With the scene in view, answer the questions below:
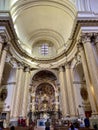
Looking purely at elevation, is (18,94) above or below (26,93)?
below

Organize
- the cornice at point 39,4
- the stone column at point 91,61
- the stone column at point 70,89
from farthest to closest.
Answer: the cornice at point 39,4
the stone column at point 70,89
the stone column at point 91,61

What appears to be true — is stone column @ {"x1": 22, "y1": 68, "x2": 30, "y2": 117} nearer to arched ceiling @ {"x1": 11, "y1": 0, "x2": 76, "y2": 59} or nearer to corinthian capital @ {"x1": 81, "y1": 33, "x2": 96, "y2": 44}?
arched ceiling @ {"x1": 11, "y1": 0, "x2": 76, "y2": 59}

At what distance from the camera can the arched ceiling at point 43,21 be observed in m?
16.2

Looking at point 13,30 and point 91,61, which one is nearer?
point 91,61

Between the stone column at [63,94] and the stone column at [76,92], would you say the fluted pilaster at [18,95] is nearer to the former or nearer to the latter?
the stone column at [63,94]

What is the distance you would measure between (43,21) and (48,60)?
17.2 feet

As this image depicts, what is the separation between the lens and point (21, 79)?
1658cm

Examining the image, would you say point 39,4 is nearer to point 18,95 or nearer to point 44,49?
point 44,49

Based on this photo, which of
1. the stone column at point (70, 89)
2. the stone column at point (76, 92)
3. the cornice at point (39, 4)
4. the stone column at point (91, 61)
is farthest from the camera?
the cornice at point (39, 4)

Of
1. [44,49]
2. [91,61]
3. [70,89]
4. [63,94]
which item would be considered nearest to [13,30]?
[91,61]

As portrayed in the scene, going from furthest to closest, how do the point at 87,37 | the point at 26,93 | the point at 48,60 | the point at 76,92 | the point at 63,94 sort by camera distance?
the point at 48,60
the point at 26,93
the point at 63,94
the point at 76,92
the point at 87,37

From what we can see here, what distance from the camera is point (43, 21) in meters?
19.1

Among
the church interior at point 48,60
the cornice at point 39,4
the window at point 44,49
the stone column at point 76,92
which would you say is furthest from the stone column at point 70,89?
the cornice at point 39,4

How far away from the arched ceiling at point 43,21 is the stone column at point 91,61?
4.98 meters
